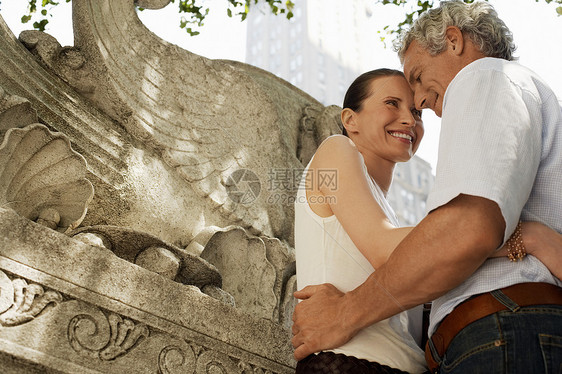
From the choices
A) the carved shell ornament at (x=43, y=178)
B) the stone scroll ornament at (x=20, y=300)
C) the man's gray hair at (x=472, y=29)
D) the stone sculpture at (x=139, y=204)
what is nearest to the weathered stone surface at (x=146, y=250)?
the stone sculpture at (x=139, y=204)

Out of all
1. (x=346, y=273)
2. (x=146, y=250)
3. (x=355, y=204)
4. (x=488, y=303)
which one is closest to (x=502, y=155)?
(x=488, y=303)

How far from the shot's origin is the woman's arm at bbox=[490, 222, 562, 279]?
116cm

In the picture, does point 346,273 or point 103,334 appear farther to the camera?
point 103,334

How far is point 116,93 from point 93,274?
4.25 feet

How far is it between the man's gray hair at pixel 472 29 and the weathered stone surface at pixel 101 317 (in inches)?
43.7

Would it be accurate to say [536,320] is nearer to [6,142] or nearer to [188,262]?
[188,262]

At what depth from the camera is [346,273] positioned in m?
1.53

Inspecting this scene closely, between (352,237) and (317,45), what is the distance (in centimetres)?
4500

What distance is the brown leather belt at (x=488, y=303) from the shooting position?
3.71 ft

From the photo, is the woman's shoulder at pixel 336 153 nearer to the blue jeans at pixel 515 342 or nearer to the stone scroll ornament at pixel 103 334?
the blue jeans at pixel 515 342

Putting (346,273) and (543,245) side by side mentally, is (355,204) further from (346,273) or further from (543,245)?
(543,245)

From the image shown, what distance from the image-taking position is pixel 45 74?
2605 millimetres

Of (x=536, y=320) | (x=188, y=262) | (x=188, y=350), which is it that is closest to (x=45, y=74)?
(x=188, y=262)

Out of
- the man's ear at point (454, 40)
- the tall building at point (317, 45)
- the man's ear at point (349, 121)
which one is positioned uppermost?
the man's ear at point (454, 40)
